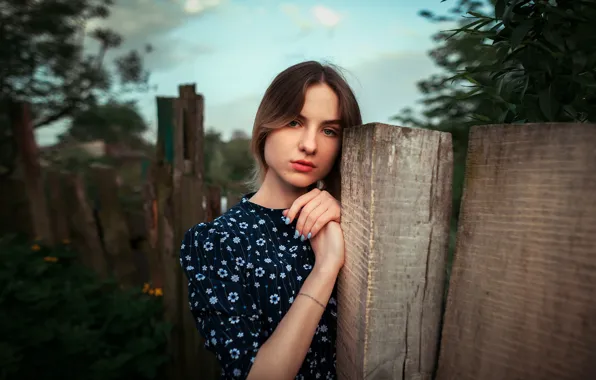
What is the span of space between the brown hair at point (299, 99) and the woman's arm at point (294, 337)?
449 millimetres

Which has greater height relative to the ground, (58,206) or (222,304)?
(222,304)

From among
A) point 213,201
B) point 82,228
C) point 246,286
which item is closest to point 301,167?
point 246,286

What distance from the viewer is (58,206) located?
5.20m

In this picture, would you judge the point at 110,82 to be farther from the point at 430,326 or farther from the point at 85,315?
the point at 430,326

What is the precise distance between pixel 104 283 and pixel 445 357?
151 inches

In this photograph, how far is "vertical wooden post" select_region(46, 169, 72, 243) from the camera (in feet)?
16.9

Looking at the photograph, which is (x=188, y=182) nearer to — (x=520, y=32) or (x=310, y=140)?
(x=310, y=140)

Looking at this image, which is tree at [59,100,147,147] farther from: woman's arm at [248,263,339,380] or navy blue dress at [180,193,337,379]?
woman's arm at [248,263,339,380]

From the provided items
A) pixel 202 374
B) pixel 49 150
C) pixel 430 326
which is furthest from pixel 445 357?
pixel 49 150

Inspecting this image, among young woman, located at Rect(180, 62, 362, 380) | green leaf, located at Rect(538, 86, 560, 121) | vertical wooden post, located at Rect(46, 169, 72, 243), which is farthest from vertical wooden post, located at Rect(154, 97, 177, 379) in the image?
green leaf, located at Rect(538, 86, 560, 121)

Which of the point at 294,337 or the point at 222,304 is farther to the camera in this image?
the point at 222,304

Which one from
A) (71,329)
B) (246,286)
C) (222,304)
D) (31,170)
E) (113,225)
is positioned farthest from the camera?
(31,170)

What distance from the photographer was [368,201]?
3.92ft

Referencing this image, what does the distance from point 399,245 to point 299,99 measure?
65 cm
